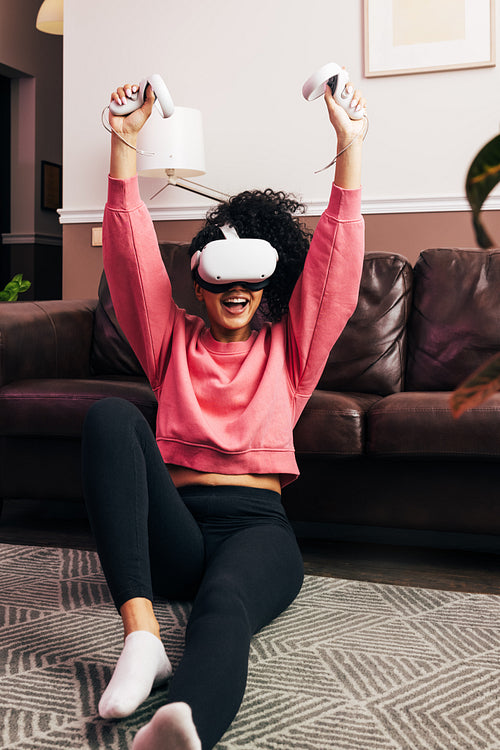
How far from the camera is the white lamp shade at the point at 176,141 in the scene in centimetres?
302

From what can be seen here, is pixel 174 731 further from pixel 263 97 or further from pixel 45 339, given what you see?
pixel 263 97

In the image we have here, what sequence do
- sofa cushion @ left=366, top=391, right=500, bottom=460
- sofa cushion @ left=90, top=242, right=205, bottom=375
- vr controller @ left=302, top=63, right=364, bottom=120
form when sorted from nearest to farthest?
vr controller @ left=302, top=63, right=364, bottom=120
sofa cushion @ left=366, top=391, right=500, bottom=460
sofa cushion @ left=90, top=242, right=205, bottom=375

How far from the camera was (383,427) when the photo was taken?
1865 millimetres

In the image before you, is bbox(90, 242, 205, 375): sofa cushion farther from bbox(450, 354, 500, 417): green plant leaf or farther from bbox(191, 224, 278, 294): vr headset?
bbox(450, 354, 500, 417): green plant leaf

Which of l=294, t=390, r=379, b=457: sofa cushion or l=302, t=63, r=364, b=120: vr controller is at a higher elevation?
l=302, t=63, r=364, b=120: vr controller

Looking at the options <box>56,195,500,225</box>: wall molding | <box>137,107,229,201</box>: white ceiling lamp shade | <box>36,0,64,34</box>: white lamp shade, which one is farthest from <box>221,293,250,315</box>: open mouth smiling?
<box>36,0,64,34</box>: white lamp shade

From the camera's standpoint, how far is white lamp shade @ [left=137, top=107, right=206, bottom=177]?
3023 millimetres

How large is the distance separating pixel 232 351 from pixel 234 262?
0.19m

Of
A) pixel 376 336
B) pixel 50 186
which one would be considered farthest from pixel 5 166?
pixel 376 336

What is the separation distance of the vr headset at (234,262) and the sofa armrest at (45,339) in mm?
977

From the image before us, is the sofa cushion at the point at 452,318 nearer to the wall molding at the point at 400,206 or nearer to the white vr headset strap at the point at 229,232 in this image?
the wall molding at the point at 400,206

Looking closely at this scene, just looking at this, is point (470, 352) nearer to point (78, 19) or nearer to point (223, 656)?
point (223, 656)

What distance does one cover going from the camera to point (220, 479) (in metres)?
1.45

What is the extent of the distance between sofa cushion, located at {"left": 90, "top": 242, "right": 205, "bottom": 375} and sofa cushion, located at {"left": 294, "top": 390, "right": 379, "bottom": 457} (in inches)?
30.9
